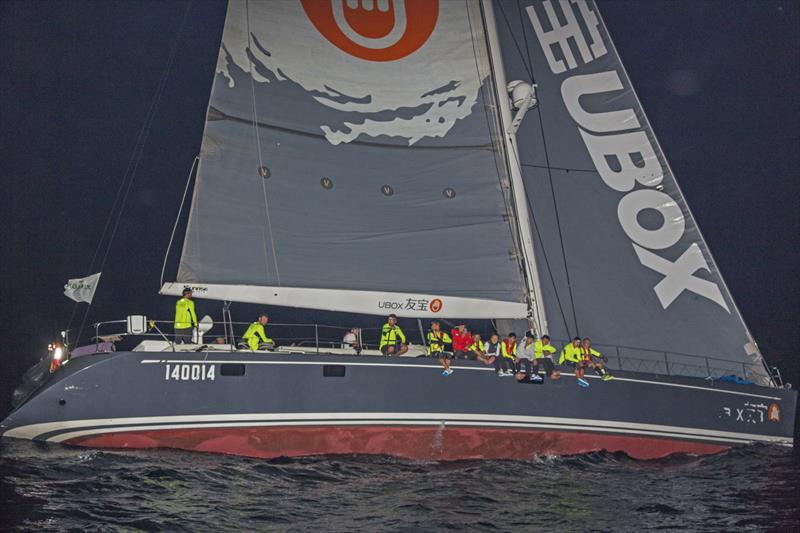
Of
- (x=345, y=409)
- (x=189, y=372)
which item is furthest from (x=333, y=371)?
(x=189, y=372)

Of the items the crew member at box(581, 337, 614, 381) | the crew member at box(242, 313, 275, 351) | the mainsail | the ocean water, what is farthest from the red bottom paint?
the mainsail

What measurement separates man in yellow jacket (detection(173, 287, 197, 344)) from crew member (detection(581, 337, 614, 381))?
7.13 m

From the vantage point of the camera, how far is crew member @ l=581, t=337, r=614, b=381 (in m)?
16.0

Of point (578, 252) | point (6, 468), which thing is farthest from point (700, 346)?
point (6, 468)

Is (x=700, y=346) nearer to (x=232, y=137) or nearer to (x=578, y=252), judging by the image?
(x=578, y=252)

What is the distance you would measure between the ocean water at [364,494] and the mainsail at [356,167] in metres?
3.10

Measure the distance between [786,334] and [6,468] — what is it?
37.0m

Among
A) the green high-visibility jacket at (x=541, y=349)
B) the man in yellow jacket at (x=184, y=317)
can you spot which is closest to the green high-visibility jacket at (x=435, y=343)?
the green high-visibility jacket at (x=541, y=349)

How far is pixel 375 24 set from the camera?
17.5 metres

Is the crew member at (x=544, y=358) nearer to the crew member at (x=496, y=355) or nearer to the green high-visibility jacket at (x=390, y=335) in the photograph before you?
the crew member at (x=496, y=355)

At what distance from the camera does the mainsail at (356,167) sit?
1537cm

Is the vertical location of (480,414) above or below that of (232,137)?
below

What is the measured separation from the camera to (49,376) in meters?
13.9

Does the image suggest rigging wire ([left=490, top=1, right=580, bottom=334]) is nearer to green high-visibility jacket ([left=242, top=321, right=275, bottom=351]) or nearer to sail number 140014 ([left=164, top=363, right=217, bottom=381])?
green high-visibility jacket ([left=242, top=321, right=275, bottom=351])
